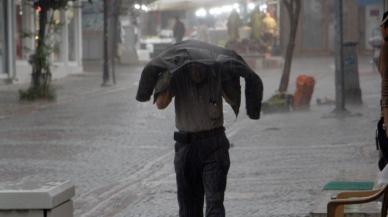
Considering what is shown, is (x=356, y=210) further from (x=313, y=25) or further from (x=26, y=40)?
(x=313, y=25)

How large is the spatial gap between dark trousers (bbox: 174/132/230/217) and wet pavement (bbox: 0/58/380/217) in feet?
5.01

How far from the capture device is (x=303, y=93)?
22672 millimetres

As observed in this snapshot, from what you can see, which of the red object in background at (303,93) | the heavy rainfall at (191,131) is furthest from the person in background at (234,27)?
the red object in background at (303,93)

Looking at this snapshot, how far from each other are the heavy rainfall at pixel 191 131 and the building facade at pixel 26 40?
0.17 feet

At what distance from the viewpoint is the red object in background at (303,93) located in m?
22.6

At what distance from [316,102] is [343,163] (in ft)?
32.9

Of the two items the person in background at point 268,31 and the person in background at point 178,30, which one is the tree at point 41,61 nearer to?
the person in background at point 268,31

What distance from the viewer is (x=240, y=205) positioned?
1133 cm

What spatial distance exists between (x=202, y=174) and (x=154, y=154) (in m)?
7.99

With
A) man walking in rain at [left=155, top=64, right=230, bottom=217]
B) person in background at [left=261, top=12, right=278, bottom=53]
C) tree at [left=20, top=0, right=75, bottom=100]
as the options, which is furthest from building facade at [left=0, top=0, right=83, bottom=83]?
man walking in rain at [left=155, top=64, right=230, bottom=217]

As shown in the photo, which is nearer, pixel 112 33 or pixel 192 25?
pixel 112 33

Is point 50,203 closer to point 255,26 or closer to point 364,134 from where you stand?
point 364,134

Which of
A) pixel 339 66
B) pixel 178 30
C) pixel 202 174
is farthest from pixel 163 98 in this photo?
pixel 178 30

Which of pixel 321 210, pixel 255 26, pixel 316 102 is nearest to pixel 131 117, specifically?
pixel 316 102
